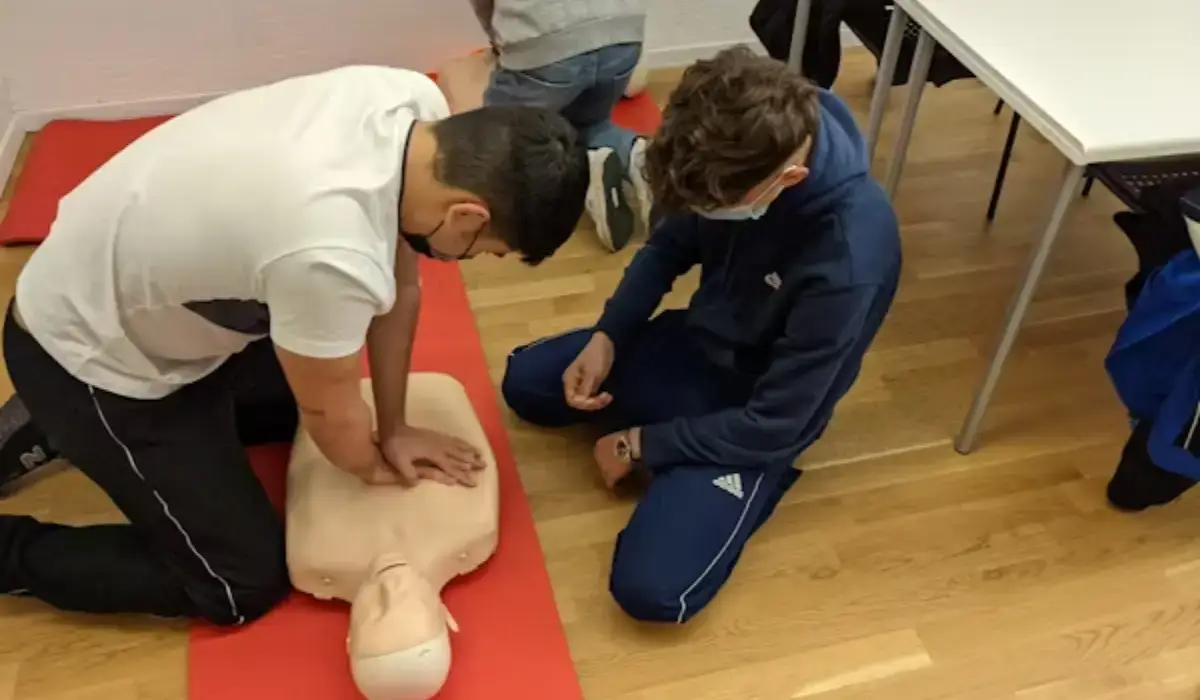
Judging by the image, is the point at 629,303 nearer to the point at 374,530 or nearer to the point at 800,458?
the point at 800,458

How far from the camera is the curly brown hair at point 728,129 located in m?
1.19

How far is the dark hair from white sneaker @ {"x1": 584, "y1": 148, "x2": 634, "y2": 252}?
35.8 inches

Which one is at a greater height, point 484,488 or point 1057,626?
point 484,488

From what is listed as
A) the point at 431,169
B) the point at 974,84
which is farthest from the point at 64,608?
the point at 974,84

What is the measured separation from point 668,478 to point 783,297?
0.30 metres

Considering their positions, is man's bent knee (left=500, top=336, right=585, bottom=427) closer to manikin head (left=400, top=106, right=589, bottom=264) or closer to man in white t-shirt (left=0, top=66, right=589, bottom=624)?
man in white t-shirt (left=0, top=66, right=589, bottom=624)

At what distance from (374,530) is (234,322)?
0.35 m

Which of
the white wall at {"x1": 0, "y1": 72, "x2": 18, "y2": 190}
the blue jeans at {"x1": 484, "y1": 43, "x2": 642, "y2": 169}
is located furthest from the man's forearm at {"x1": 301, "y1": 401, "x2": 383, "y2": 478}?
the white wall at {"x1": 0, "y1": 72, "x2": 18, "y2": 190}

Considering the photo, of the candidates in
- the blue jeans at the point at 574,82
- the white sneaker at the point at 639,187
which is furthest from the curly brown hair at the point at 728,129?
the white sneaker at the point at 639,187

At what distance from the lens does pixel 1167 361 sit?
4.87ft

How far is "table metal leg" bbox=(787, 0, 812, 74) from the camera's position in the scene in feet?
6.70

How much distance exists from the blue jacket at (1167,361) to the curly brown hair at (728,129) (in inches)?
22.2

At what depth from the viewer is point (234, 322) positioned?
1.22m

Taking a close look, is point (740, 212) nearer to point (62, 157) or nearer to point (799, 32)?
point (799, 32)
